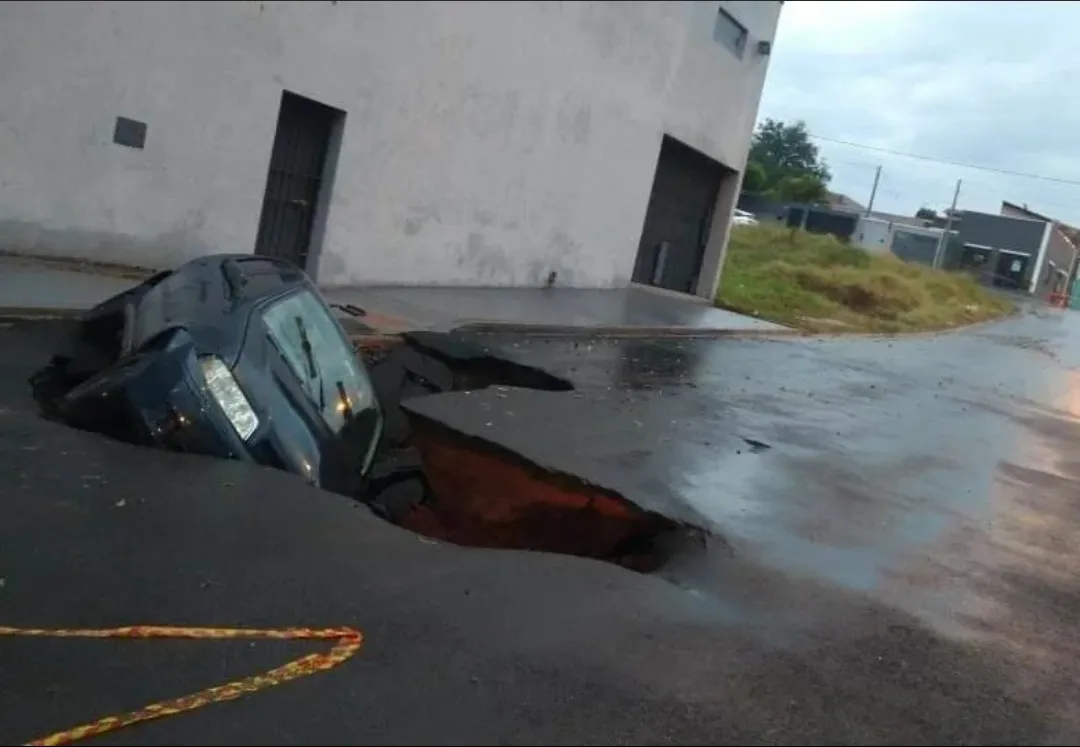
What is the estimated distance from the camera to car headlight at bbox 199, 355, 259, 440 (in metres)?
5.54

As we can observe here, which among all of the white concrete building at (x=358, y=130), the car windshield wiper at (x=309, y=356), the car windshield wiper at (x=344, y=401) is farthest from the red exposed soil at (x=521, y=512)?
the white concrete building at (x=358, y=130)

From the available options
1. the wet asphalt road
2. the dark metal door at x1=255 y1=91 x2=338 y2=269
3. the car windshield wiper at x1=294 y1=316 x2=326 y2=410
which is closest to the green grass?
the dark metal door at x1=255 y1=91 x2=338 y2=269

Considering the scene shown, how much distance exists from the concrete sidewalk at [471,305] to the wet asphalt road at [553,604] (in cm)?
128

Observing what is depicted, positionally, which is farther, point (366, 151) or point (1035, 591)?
point (366, 151)

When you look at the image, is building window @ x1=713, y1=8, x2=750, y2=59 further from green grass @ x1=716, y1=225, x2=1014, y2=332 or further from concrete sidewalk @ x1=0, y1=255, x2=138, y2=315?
concrete sidewalk @ x1=0, y1=255, x2=138, y2=315

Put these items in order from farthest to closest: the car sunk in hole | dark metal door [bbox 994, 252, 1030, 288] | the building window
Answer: dark metal door [bbox 994, 252, 1030, 288] < the building window < the car sunk in hole

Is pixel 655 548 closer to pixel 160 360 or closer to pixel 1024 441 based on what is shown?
pixel 160 360

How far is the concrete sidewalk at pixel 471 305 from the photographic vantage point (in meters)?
9.04

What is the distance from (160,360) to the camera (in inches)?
218

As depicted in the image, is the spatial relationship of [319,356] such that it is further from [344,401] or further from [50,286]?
[50,286]

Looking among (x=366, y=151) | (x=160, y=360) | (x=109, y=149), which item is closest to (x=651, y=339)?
(x=366, y=151)

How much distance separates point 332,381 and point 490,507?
1.13 metres

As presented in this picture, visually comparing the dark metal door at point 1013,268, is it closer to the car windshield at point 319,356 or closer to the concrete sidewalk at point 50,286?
the concrete sidewalk at point 50,286

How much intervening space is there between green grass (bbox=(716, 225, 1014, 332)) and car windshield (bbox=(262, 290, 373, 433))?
15.9 meters
